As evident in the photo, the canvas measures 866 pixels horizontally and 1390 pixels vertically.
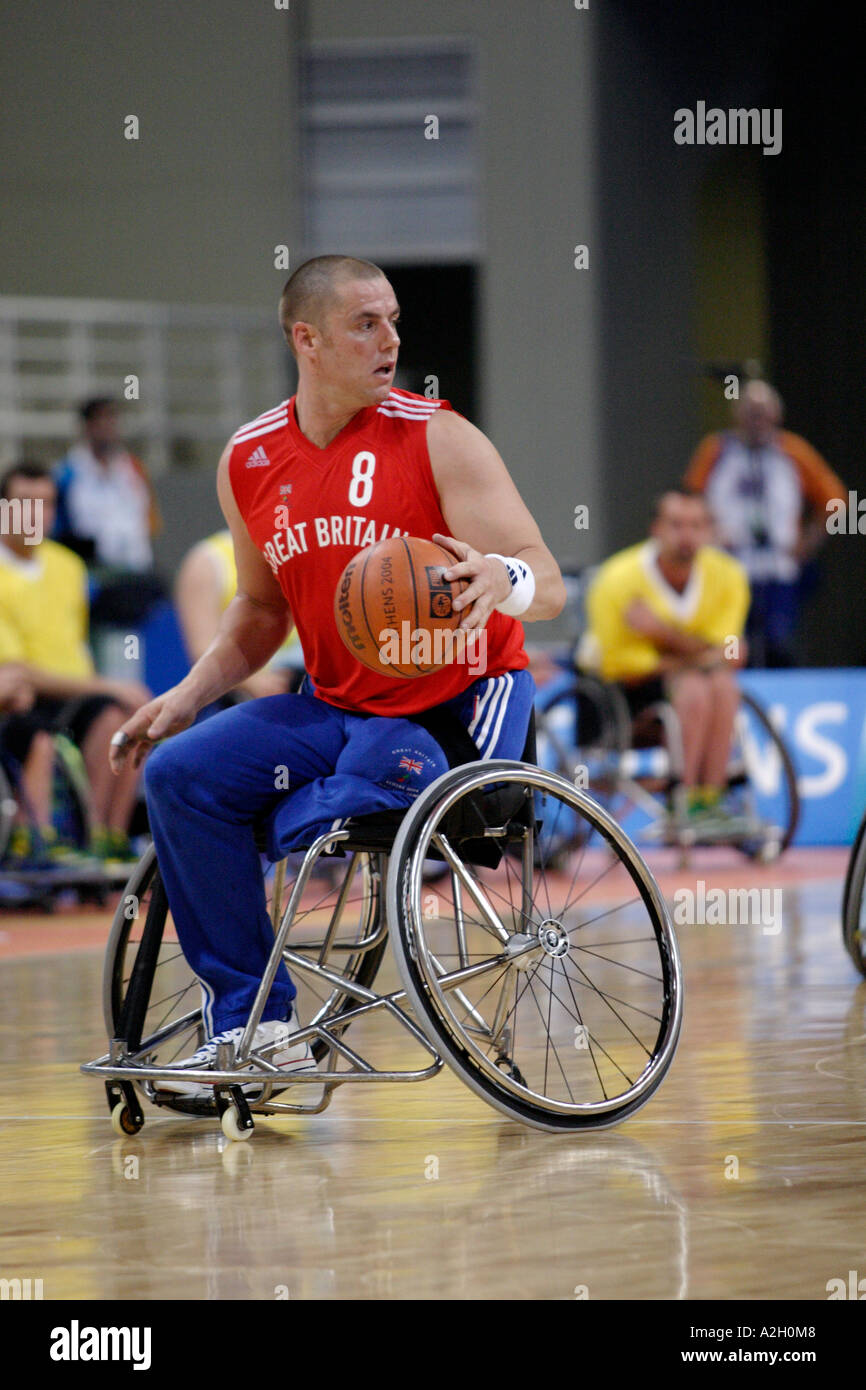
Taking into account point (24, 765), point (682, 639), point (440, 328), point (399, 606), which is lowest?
point (24, 765)

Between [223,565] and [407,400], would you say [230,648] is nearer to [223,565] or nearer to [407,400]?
[407,400]

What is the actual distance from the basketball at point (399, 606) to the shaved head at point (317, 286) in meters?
0.45

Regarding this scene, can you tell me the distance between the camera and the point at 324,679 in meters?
3.17

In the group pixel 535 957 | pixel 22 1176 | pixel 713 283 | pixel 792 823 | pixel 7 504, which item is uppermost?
pixel 713 283

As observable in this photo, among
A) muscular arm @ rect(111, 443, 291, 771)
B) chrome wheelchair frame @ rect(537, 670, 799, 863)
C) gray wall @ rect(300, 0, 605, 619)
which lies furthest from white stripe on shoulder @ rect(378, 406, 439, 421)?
gray wall @ rect(300, 0, 605, 619)

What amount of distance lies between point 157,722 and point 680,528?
5313mm

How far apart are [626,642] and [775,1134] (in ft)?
17.5

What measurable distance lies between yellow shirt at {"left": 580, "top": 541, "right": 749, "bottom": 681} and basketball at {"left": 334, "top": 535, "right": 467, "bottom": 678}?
535 centimetres

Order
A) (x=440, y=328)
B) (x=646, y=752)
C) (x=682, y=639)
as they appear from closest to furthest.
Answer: (x=682, y=639)
(x=646, y=752)
(x=440, y=328)

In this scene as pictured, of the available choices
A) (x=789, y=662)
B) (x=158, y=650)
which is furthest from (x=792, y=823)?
(x=158, y=650)

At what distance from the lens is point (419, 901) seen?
8.90 feet

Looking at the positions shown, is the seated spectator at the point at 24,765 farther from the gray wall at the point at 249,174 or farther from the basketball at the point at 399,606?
the basketball at the point at 399,606

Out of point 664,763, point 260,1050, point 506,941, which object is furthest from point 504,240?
point 260,1050
